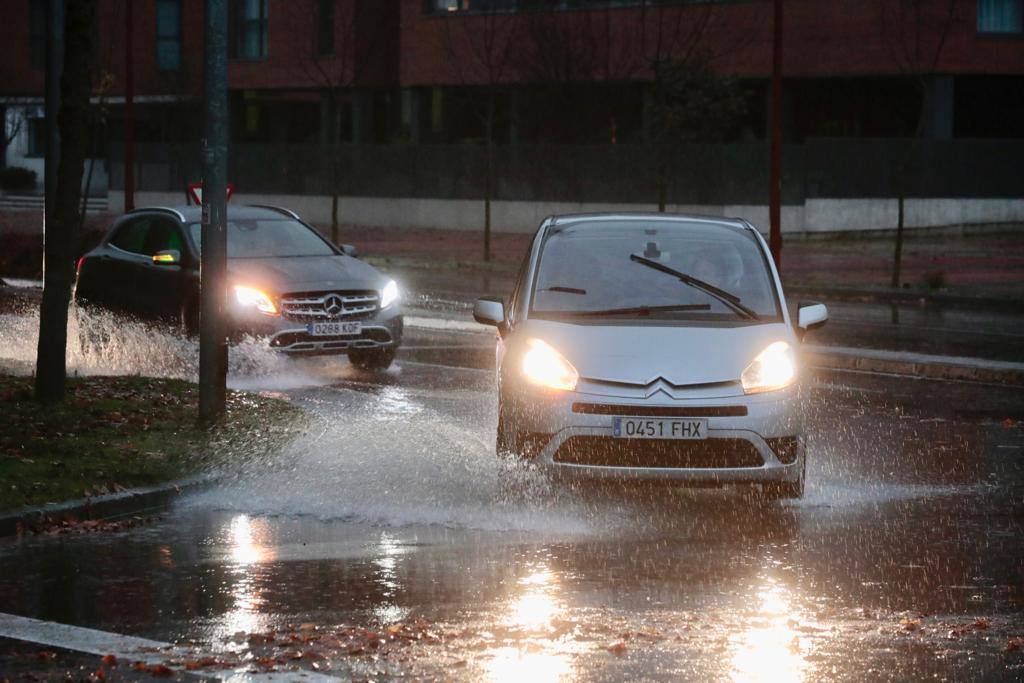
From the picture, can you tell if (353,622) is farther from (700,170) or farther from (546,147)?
(546,147)

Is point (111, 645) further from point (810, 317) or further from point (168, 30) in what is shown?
point (168, 30)

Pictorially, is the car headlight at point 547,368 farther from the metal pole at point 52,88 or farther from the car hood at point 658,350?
the metal pole at point 52,88

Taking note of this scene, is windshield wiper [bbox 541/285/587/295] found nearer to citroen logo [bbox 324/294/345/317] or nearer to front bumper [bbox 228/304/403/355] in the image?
front bumper [bbox 228/304/403/355]

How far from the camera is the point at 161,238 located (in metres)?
17.5

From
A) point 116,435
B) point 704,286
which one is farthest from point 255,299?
point 704,286

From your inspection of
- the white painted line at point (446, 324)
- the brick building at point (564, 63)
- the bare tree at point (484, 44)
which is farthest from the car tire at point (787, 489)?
the bare tree at point (484, 44)

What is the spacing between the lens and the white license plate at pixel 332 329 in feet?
51.9

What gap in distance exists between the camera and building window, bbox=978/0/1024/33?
145 ft

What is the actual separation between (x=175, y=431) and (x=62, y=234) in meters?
1.99

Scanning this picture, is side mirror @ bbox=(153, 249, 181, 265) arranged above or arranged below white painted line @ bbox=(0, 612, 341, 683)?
above

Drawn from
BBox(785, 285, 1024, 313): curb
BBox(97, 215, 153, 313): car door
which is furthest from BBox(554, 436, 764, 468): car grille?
BBox(785, 285, 1024, 313): curb

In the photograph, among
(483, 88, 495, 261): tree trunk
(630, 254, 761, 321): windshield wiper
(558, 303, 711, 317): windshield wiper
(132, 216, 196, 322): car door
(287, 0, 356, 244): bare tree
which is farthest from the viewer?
(287, 0, 356, 244): bare tree

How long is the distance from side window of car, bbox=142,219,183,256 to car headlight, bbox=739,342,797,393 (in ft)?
29.4

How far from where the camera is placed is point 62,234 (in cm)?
1305
